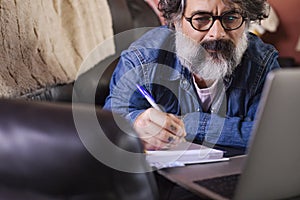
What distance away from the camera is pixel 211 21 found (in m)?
1.52

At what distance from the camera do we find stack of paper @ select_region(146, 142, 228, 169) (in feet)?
2.97

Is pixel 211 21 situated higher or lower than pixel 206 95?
higher

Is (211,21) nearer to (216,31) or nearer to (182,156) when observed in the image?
(216,31)

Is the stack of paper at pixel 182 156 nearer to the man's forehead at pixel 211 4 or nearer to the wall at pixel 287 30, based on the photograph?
the man's forehead at pixel 211 4

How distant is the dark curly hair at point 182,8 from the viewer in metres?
1.60

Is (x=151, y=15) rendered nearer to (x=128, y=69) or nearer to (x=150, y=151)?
(x=128, y=69)

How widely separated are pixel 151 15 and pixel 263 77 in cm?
57

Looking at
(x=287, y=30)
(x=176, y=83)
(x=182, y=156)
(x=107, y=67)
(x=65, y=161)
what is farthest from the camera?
(x=287, y=30)

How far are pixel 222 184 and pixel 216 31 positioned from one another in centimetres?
77

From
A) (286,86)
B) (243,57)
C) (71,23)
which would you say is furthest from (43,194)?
(243,57)

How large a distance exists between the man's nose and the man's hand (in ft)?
1.68

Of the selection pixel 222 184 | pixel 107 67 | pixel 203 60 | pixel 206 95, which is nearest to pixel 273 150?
pixel 222 184

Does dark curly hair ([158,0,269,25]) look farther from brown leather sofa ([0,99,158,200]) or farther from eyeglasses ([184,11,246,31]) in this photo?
brown leather sofa ([0,99,158,200])

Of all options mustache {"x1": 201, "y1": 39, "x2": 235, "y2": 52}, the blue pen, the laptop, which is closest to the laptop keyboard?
the laptop
